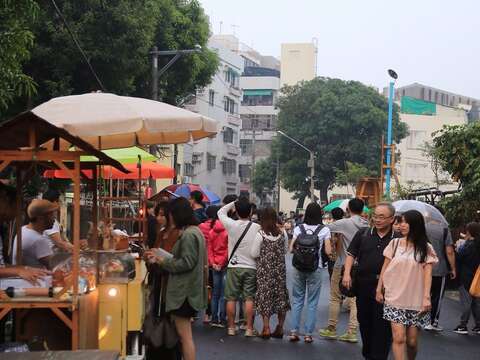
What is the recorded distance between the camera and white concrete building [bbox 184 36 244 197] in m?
61.0

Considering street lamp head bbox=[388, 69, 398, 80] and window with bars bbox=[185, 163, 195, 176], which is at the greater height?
street lamp head bbox=[388, 69, 398, 80]

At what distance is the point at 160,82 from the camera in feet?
86.5

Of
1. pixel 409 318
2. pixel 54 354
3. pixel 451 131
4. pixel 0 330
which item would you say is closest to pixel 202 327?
pixel 409 318

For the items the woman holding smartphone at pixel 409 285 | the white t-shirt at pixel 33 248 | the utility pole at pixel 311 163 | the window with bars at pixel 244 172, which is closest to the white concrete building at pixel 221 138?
the window with bars at pixel 244 172

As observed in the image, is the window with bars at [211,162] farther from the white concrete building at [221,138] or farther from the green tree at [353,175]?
the green tree at [353,175]

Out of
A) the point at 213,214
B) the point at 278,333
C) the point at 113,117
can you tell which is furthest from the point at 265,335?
the point at 113,117

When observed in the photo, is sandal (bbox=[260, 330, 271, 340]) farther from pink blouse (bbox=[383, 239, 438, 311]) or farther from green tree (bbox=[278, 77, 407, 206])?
green tree (bbox=[278, 77, 407, 206])

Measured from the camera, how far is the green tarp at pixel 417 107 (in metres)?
69.2

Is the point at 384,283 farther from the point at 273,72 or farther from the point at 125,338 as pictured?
the point at 273,72

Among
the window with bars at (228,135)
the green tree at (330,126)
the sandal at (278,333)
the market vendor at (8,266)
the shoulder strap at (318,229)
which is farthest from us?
the window with bars at (228,135)

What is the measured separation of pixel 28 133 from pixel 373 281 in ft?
13.2

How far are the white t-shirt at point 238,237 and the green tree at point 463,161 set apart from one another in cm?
700

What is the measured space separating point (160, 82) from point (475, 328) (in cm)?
1677

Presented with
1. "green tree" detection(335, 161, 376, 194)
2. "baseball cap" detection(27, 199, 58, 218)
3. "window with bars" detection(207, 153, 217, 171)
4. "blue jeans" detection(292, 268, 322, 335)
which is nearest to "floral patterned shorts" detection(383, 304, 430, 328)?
"blue jeans" detection(292, 268, 322, 335)
